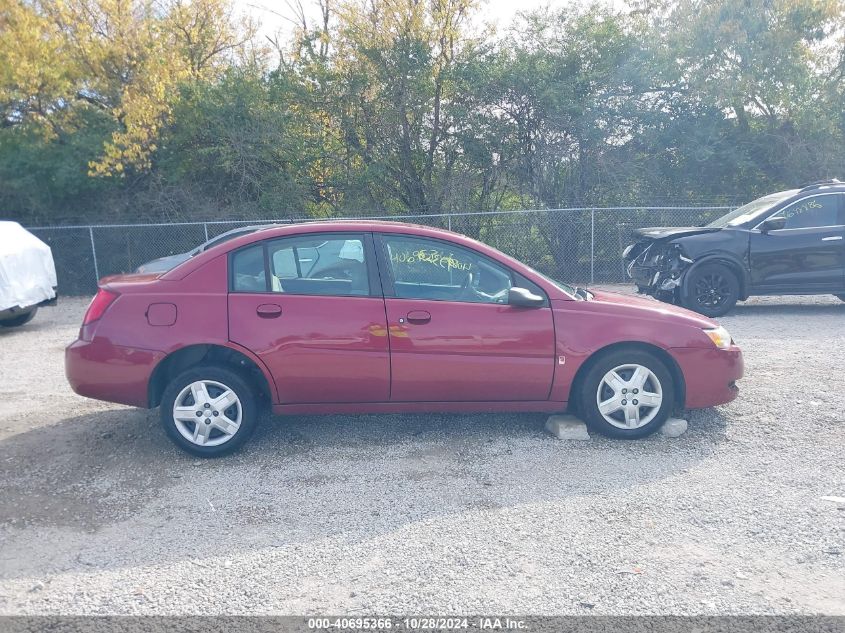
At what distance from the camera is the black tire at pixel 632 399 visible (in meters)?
5.29

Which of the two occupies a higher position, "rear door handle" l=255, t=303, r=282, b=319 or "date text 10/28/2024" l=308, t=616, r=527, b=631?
"rear door handle" l=255, t=303, r=282, b=319

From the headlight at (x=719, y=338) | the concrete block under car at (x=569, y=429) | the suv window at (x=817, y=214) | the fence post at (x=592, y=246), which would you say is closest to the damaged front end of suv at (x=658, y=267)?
the suv window at (x=817, y=214)

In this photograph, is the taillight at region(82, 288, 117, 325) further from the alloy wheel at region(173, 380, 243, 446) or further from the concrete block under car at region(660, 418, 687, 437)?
the concrete block under car at region(660, 418, 687, 437)

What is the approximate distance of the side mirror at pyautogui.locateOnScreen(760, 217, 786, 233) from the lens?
10.5 m

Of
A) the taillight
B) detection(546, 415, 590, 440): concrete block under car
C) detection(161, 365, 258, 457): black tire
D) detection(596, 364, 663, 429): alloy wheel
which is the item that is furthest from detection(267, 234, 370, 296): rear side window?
detection(596, 364, 663, 429): alloy wheel

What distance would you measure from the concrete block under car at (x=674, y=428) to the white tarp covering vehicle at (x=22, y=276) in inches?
364

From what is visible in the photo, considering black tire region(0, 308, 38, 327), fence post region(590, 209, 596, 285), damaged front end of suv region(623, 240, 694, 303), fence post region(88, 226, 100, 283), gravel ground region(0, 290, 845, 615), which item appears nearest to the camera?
gravel ground region(0, 290, 845, 615)

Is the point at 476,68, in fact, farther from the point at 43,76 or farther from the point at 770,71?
the point at 43,76

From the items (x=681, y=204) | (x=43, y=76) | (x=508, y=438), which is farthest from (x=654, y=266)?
(x=43, y=76)

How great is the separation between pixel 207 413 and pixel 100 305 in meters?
1.11

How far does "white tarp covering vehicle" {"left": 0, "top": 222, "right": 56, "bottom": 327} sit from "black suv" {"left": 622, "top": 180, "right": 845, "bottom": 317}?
933 cm

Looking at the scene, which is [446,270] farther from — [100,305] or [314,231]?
[100,305]

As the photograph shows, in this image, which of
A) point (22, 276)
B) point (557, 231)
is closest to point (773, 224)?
point (557, 231)

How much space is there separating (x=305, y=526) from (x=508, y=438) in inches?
74.7
